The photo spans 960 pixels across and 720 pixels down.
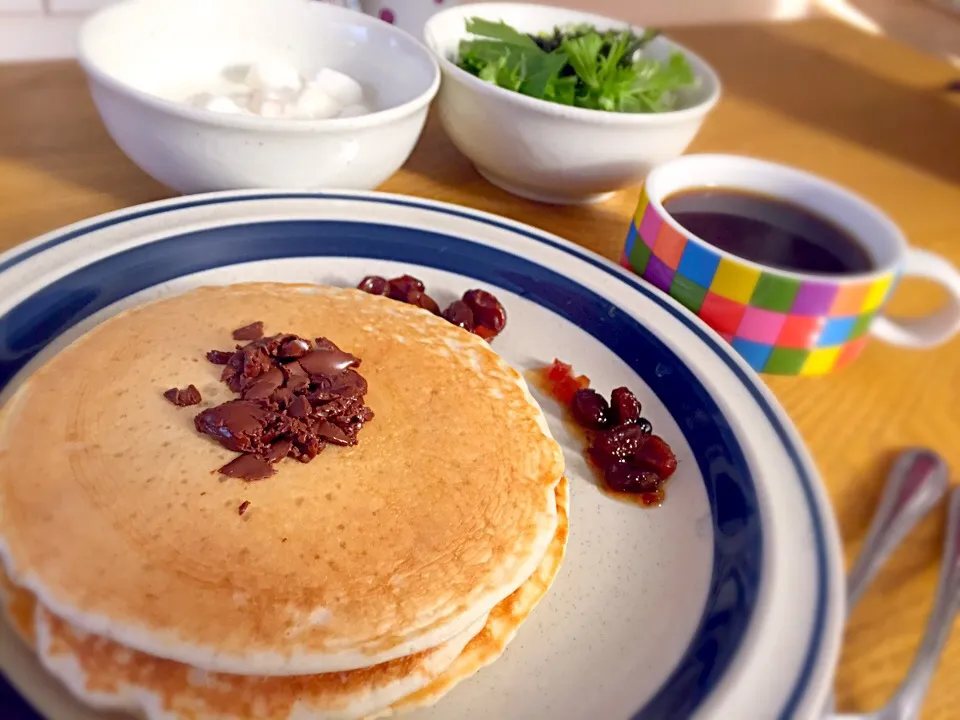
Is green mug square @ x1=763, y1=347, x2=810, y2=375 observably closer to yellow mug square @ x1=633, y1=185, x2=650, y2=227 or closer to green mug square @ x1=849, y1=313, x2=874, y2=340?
green mug square @ x1=849, y1=313, x2=874, y2=340

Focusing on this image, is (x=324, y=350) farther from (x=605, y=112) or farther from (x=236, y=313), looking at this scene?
(x=605, y=112)

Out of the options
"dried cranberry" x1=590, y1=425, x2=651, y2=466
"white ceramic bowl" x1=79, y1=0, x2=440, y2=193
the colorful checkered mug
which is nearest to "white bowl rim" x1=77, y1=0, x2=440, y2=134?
"white ceramic bowl" x1=79, y1=0, x2=440, y2=193

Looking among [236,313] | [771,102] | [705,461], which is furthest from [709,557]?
[771,102]

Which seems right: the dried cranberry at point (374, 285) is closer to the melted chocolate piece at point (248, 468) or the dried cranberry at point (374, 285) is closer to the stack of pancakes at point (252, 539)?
the stack of pancakes at point (252, 539)

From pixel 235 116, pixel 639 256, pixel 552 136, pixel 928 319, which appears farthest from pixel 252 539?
pixel 928 319

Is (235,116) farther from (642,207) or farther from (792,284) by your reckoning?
(792,284)

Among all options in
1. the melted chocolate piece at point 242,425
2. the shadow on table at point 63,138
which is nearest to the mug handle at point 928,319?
the melted chocolate piece at point 242,425
